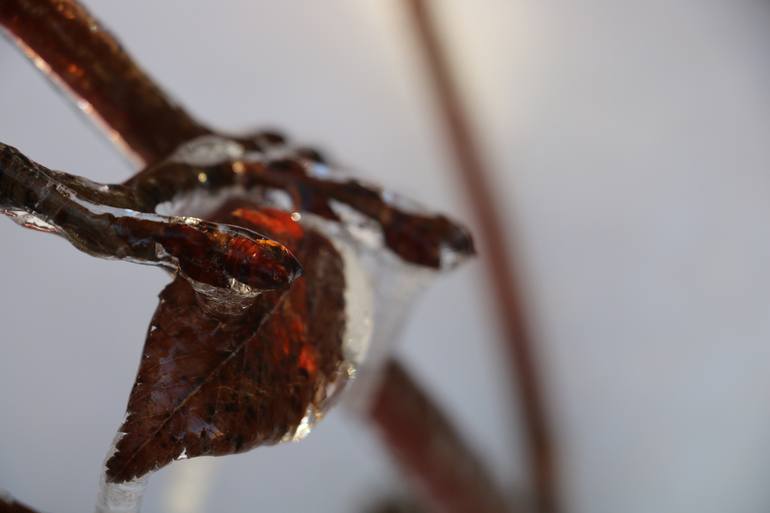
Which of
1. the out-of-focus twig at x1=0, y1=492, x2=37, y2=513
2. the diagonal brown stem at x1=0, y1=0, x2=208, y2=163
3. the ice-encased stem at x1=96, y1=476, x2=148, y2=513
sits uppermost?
the diagonal brown stem at x1=0, y1=0, x2=208, y2=163

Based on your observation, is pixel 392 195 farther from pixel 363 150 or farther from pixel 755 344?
pixel 755 344

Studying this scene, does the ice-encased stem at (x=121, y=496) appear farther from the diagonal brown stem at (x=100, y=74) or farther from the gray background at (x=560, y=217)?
the gray background at (x=560, y=217)

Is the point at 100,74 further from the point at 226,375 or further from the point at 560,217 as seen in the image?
the point at 560,217

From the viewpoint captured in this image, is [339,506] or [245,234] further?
[339,506]

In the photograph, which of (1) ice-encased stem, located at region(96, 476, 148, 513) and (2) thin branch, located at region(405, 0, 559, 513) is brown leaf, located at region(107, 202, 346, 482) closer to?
(1) ice-encased stem, located at region(96, 476, 148, 513)

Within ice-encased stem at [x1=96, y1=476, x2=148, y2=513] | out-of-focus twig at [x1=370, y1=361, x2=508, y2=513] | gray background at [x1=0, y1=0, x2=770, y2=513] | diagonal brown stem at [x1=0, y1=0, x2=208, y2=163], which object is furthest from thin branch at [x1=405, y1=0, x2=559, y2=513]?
ice-encased stem at [x1=96, y1=476, x2=148, y2=513]

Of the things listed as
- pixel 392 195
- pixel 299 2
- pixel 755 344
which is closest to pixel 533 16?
pixel 299 2

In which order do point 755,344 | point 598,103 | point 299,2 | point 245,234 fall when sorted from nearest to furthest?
point 245,234 → point 299,2 → point 598,103 → point 755,344
